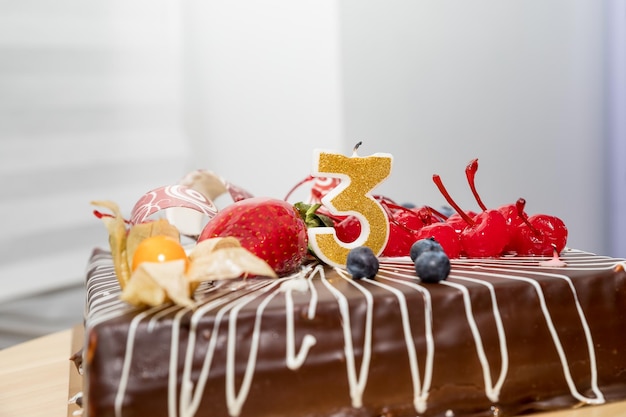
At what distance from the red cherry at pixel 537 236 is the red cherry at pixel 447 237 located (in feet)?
0.40

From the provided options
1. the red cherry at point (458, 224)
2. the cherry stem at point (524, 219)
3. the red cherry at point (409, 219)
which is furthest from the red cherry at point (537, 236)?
the red cherry at point (409, 219)

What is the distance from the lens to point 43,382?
1.60 meters

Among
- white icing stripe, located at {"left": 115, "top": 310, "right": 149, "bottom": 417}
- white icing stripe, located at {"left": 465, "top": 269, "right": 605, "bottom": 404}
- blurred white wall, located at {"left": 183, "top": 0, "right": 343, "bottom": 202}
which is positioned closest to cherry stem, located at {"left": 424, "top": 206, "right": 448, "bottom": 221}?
white icing stripe, located at {"left": 465, "top": 269, "right": 605, "bottom": 404}

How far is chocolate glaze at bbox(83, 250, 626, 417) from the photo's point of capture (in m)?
1.09

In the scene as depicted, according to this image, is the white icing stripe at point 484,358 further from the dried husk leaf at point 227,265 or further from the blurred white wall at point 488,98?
the blurred white wall at point 488,98

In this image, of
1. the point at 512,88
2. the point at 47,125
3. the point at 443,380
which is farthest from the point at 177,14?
the point at 443,380

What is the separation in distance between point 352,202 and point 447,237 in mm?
203

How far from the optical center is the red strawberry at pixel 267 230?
1.36 m

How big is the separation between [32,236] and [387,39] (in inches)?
63.0

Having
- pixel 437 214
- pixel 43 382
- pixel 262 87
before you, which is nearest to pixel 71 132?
pixel 262 87

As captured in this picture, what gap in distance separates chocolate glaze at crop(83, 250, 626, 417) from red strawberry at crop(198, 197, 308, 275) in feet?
0.24

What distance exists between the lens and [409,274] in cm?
133

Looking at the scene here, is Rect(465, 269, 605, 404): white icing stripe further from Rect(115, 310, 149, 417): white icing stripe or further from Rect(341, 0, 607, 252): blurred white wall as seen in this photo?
Rect(341, 0, 607, 252): blurred white wall

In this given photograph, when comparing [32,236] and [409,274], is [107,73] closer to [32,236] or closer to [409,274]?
[32,236]
